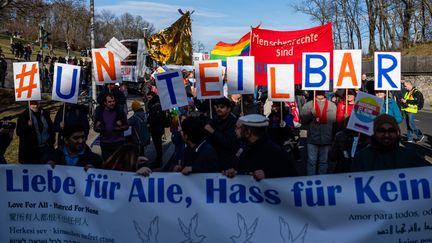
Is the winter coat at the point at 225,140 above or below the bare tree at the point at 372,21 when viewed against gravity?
below

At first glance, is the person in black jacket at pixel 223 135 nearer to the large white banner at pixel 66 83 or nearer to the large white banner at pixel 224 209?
the large white banner at pixel 224 209

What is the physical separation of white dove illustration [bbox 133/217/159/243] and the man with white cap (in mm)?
720

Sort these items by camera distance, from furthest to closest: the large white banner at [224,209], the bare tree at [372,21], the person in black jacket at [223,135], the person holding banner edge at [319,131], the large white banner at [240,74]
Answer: the bare tree at [372,21] < the large white banner at [240,74] < the person holding banner edge at [319,131] < the person in black jacket at [223,135] < the large white banner at [224,209]

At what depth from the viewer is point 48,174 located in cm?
481

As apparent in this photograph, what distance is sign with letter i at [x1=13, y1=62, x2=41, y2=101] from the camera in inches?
303

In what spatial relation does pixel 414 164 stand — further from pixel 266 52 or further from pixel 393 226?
pixel 266 52

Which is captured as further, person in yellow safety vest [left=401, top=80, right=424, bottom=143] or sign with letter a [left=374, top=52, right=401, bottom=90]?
person in yellow safety vest [left=401, top=80, right=424, bottom=143]

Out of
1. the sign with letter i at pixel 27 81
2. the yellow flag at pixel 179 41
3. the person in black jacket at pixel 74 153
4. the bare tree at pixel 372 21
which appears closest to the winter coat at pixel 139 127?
the sign with letter i at pixel 27 81

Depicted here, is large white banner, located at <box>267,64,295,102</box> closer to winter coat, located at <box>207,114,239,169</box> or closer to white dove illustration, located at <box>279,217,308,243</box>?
winter coat, located at <box>207,114,239,169</box>

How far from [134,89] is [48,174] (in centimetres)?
3102

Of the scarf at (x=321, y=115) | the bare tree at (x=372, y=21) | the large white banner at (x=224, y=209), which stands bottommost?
the large white banner at (x=224, y=209)

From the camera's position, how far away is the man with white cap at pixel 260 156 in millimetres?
4520

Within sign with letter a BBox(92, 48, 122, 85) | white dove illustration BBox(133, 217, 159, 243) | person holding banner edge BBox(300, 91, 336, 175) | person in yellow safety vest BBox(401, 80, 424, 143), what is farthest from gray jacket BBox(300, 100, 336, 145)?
person in yellow safety vest BBox(401, 80, 424, 143)

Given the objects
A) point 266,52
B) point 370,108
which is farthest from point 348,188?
point 266,52
